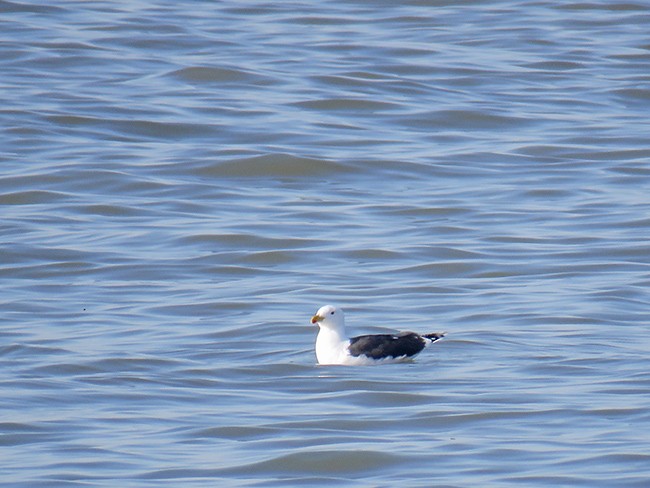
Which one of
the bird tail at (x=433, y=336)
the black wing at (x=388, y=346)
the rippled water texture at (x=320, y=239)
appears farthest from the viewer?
the bird tail at (x=433, y=336)

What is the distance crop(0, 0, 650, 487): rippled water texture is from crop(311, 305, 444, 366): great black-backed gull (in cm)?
15

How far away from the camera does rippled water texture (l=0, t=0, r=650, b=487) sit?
8.38 metres

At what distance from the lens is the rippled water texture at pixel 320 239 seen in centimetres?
838

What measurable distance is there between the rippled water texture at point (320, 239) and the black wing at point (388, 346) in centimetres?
16

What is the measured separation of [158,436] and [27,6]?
1742cm

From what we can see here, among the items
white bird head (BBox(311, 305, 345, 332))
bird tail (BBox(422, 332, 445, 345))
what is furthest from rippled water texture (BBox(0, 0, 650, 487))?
white bird head (BBox(311, 305, 345, 332))

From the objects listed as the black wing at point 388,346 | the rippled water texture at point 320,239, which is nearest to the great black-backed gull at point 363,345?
the black wing at point 388,346

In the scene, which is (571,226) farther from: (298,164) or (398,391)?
(398,391)

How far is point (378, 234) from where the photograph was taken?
46.8 feet

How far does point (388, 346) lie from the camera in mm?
10398

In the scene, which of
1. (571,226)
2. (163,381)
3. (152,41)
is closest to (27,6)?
(152,41)

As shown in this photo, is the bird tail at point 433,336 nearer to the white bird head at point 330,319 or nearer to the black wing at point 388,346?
the black wing at point 388,346

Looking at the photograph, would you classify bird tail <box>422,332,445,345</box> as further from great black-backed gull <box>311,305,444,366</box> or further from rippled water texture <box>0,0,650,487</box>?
rippled water texture <box>0,0,650,487</box>

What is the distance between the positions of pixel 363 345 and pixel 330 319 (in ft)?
0.98
